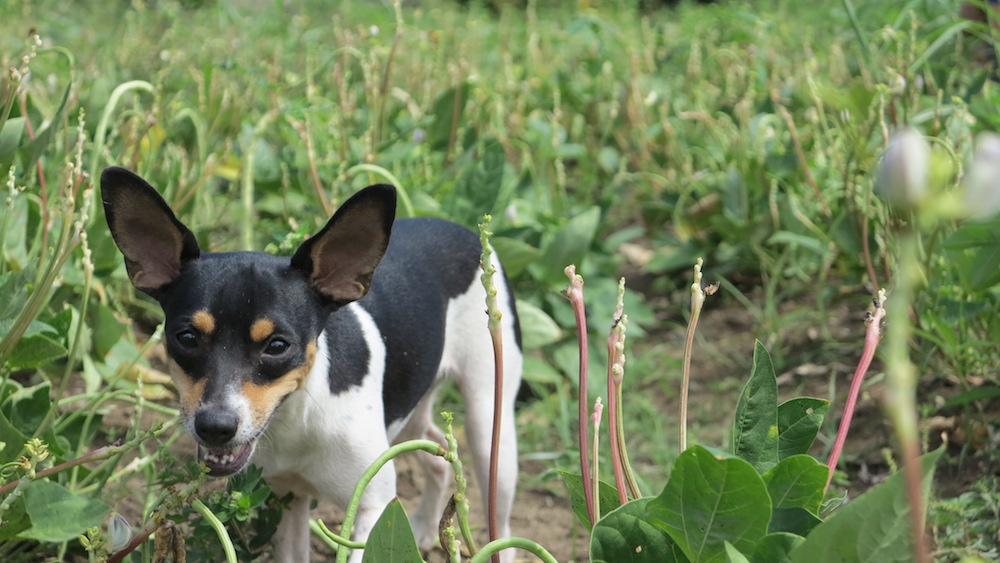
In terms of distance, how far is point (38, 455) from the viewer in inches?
78.0

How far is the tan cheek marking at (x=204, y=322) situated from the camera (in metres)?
2.25

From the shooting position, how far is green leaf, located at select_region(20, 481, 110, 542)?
2205 millimetres

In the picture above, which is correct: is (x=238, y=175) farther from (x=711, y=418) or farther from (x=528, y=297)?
(x=711, y=418)

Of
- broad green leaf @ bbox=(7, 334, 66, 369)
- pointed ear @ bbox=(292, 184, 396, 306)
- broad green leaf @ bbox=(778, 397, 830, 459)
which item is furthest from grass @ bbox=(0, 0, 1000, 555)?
broad green leaf @ bbox=(778, 397, 830, 459)

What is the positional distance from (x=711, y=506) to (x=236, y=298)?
3.39ft

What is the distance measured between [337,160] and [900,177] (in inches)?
134

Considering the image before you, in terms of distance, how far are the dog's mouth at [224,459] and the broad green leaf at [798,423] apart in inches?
40.8

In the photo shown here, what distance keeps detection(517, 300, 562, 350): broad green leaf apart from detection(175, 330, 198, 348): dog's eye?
2045 mm

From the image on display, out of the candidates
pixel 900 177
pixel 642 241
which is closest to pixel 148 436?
pixel 900 177

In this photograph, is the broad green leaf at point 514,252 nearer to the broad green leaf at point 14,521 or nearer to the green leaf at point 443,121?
the green leaf at point 443,121

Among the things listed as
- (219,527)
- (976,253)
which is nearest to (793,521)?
(219,527)

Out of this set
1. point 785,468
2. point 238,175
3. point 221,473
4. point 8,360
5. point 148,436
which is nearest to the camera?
point 785,468

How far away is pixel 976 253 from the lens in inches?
120

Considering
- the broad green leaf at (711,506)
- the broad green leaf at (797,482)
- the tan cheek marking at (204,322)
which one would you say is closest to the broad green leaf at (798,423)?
the broad green leaf at (797,482)
